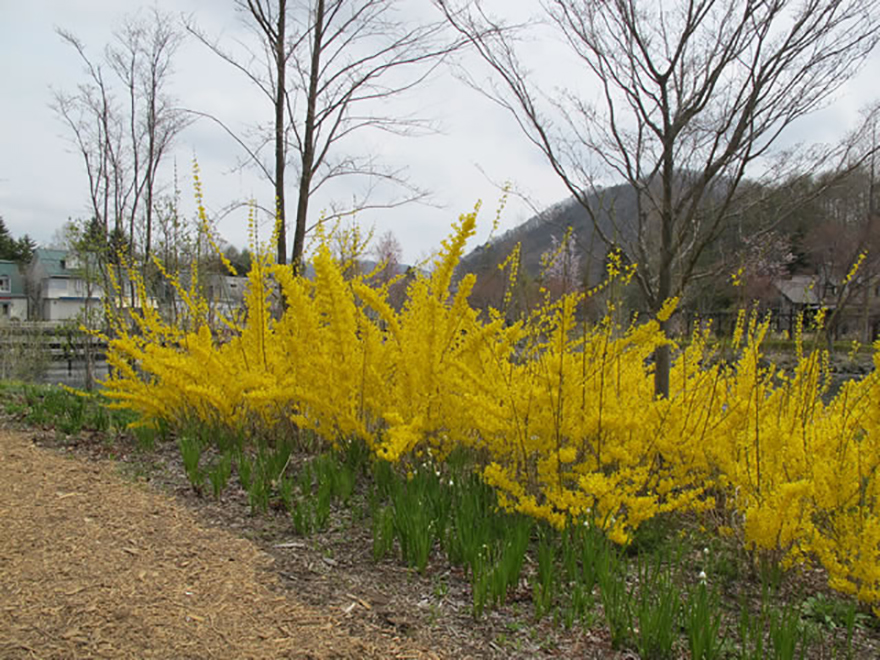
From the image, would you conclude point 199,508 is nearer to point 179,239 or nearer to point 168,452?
point 168,452

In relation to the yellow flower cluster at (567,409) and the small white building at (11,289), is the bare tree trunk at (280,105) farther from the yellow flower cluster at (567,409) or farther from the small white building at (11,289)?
the small white building at (11,289)

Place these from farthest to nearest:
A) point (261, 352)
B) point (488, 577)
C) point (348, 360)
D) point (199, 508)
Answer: point (261, 352), point (348, 360), point (199, 508), point (488, 577)

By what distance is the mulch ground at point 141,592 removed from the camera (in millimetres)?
2166

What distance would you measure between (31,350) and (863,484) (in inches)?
722

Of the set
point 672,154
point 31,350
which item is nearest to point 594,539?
point 672,154

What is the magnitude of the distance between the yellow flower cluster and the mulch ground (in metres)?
0.98

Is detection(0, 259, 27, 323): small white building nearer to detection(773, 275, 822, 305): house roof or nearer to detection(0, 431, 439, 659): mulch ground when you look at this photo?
detection(773, 275, 822, 305): house roof

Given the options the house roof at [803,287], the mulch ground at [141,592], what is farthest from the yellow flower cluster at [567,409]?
the mulch ground at [141,592]

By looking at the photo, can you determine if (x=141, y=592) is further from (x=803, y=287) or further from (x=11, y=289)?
(x=11, y=289)

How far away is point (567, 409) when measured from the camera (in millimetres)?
3357

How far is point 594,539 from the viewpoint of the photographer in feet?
9.25

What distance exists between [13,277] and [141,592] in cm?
5393

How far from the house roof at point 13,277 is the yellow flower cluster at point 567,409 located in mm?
49904

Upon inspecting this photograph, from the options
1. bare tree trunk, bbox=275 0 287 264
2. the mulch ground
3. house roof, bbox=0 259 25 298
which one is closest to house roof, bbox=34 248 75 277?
house roof, bbox=0 259 25 298
